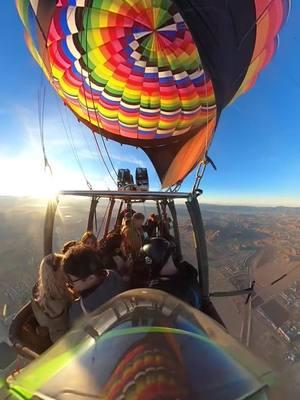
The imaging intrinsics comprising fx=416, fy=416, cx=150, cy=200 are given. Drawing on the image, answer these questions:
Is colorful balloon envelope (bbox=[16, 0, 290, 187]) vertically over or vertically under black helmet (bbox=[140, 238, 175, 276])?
over

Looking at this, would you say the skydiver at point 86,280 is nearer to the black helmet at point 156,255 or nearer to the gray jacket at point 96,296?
the gray jacket at point 96,296

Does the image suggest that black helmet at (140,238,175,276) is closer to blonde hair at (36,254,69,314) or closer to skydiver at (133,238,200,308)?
skydiver at (133,238,200,308)

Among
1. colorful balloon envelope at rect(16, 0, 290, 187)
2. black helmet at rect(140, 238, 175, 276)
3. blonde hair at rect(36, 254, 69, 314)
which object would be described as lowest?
blonde hair at rect(36, 254, 69, 314)

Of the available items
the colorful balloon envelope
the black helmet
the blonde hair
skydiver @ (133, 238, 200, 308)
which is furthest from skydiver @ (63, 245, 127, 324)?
the colorful balloon envelope

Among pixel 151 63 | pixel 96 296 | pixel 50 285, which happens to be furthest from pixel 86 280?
pixel 151 63

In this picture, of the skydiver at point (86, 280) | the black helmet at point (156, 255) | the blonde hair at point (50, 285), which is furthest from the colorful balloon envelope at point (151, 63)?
the skydiver at point (86, 280)

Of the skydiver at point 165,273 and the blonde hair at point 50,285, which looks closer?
the blonde hair at point 50,285

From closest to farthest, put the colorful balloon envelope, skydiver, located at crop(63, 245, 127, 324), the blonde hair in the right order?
1. skydiver, located at crop(63, 245, 127, 324)
2. the blonde hair
3. the colorful balloon envelope
